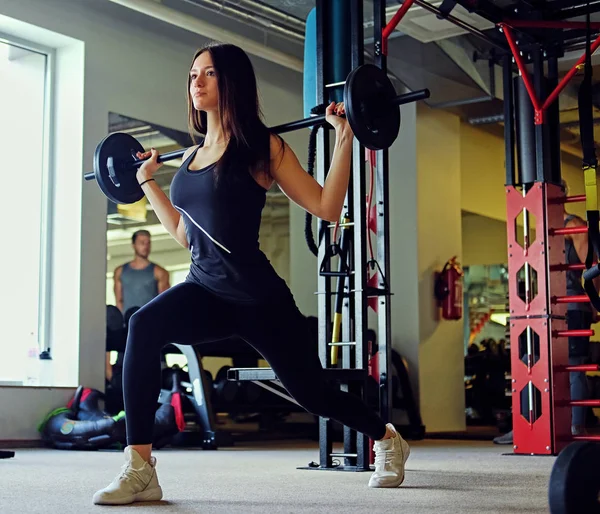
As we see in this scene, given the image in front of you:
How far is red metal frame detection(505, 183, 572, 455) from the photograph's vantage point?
4.97 meters

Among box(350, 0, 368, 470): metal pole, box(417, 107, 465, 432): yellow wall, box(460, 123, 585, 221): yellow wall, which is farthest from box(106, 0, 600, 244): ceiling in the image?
box(460, 123, 585, 221): yellow wall

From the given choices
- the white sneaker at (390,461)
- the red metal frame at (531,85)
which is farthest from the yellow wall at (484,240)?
the white sneaker at (390,461)

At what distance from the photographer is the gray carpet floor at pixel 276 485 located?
2.41 metres

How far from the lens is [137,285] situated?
653 centimetres

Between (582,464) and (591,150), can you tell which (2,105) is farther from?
(582,464)

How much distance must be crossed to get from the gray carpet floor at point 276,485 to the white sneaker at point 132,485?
3 cm

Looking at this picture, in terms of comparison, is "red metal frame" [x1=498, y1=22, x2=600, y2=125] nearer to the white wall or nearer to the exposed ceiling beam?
the exposed ceiling beam

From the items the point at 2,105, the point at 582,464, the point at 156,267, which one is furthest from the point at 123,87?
the point at 582,464

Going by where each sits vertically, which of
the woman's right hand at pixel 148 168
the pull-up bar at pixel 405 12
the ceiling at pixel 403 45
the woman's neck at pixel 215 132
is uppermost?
the ceiling at pixel 403 45

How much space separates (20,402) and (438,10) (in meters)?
3.44

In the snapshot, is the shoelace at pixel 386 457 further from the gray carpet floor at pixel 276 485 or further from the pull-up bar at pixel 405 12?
the pull-up bar at pixel 405 12

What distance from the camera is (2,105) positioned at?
6.19 m

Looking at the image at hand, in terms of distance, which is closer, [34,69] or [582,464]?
[582,464]

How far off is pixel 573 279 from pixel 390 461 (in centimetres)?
323
